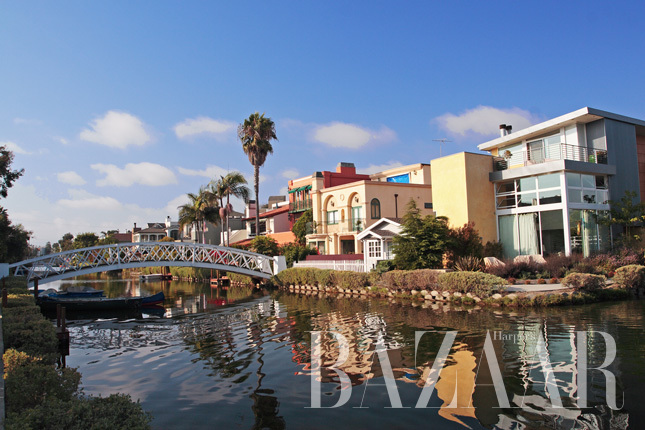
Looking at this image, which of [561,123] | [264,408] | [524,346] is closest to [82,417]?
[264,408]

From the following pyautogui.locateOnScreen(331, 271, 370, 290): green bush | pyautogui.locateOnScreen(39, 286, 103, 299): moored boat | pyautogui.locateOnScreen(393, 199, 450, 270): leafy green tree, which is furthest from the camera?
pyautogui.locateOnScreen(39, 286, 103, 299): moored boat

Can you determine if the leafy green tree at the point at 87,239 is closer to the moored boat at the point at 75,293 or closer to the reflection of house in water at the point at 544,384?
the moored boat at the point at 75,293

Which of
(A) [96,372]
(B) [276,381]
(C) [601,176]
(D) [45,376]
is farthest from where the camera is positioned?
(C) [601,176]

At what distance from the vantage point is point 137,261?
103 feet

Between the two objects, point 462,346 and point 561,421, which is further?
point 462,346

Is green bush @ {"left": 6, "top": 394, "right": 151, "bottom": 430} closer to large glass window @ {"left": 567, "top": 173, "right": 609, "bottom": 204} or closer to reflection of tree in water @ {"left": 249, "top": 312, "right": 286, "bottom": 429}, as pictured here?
reflection of tree in water @ {"left": 249, "top": 312, "right": 286, "bottom": 429}

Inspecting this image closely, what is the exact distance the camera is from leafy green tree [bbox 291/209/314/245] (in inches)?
1665

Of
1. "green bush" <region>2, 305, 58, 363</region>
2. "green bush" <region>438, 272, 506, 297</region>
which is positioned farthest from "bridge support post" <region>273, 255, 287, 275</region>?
"green bush" <region>2, 305, 58, 363</region>

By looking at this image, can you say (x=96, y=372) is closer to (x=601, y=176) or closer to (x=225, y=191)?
(x=601, y=176)

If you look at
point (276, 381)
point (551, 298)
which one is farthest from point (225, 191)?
point (276, 381)

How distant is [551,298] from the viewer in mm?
17562

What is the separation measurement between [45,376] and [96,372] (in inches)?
235

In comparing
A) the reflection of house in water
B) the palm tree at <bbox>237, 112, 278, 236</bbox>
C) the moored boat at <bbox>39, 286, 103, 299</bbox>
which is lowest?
the reflection of house in water

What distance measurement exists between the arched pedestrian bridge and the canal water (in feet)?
35.8
